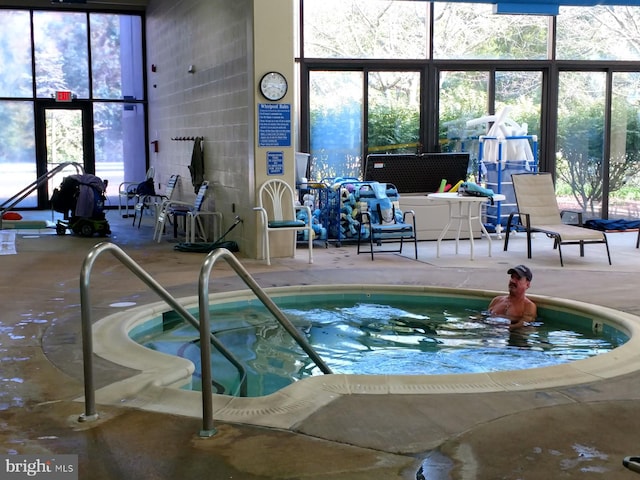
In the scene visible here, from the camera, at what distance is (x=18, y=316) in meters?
5.37

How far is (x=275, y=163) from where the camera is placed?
27.0ft

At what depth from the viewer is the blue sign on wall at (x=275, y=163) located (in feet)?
26.9

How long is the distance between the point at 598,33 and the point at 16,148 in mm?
10148

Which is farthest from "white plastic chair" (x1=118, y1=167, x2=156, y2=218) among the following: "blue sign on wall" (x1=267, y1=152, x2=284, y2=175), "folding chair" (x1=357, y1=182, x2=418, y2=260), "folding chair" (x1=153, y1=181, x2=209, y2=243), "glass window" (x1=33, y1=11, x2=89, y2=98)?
"blue sign on wall" (x1=267, y1=152, x2=284, y2=175)

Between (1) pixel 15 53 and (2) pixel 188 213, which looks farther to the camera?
(1) pixel 15 53

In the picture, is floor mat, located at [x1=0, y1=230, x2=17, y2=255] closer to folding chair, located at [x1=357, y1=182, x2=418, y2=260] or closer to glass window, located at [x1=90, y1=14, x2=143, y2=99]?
folding chair, located at [x1=357, y1=182, x2=418, y2=260]

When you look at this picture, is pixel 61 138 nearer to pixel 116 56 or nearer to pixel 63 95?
pixel 63 95

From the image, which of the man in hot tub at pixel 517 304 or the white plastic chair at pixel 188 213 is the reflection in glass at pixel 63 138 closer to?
the white plastic chair at pixel 188 213

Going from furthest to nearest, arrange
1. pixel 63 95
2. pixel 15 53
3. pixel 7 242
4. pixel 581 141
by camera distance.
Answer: pixel 63 95
pixel 15 53
pixel 581 141
pixel 7 242

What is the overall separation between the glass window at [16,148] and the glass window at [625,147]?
10.1 metres

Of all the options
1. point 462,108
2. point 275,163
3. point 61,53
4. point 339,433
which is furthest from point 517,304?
point 61,53

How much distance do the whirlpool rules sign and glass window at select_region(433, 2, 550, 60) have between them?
9.56m

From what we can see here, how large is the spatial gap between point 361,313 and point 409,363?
132cm

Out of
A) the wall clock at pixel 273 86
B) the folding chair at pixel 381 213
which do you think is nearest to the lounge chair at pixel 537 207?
the folding chair at pixel 381 213
